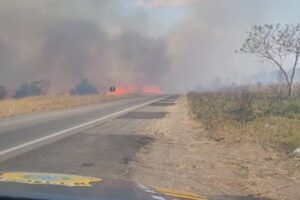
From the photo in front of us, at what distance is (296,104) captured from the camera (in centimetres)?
3203

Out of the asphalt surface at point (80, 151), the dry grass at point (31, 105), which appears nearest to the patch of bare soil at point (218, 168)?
the asphalt surface at point (80, 151)

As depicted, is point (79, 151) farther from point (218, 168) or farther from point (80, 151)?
point (218, 168)

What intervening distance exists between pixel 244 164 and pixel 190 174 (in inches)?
83.3

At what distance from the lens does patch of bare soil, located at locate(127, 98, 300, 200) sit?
11.0 m

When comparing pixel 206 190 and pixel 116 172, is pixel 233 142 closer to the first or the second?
pixel 116 172

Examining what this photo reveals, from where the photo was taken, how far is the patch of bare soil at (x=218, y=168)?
11.0 metres

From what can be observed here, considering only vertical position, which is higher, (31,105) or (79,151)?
(31,105)

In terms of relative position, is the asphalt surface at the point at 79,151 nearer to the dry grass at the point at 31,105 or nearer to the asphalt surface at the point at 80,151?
the asphalt surface at the point at 80,151

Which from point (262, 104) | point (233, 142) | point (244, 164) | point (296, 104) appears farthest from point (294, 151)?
point (262, 104)

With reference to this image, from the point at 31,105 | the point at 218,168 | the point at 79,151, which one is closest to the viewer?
the point at 218,168

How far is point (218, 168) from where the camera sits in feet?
44.1

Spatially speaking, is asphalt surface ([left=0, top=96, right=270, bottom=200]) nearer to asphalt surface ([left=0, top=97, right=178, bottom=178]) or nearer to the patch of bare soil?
asphalt surface ([left=0, top=97, right=178, bottom=178])

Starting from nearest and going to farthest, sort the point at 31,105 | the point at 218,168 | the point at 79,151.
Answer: the point at 218,168, the point at 79,151, the point at 31,105

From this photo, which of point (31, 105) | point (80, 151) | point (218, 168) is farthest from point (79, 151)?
point (31, 105)
